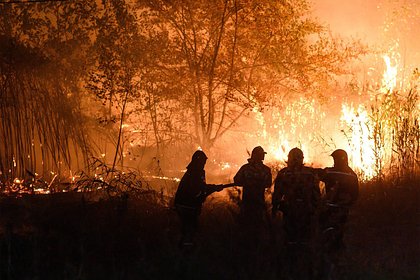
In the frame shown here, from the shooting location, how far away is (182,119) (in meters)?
26.2

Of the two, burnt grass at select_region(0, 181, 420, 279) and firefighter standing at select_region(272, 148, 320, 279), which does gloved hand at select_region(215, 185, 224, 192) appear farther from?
firefighter standing at select_region(272, 148, 320, 279)

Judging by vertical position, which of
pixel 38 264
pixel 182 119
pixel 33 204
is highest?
pixel 182 119

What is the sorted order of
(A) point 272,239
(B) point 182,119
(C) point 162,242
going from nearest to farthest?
1. (A) point 272,239
2. (C) point 162,242
3. (B) point 182,119

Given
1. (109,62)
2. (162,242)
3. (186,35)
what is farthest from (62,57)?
(162,242)

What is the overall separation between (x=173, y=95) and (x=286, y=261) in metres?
15.8

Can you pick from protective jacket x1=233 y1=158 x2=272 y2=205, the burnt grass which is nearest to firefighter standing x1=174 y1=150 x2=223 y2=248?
the burnt grass

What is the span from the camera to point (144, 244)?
32.3 ft

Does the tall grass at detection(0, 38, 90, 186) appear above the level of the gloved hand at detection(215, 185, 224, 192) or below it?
above

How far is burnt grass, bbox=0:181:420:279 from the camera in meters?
8.77

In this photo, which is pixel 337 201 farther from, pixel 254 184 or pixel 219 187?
pixel 219 187

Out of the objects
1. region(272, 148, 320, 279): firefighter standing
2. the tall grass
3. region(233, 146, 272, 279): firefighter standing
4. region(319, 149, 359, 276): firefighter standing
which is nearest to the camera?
region(272, 148, 320, 279): firefighter standing

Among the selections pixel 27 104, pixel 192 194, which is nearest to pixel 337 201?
pixel 192 194

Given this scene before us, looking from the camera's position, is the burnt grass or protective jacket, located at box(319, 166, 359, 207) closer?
the burnt grass

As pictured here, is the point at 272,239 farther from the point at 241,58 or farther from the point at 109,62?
the point at 241,58
